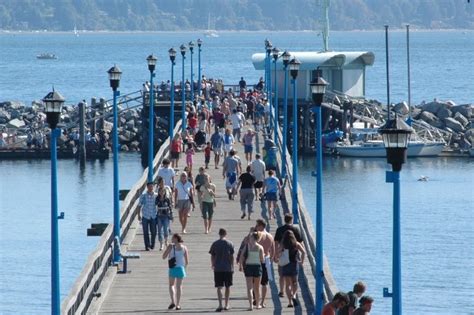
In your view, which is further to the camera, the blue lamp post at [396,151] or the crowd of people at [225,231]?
the crowd of people at [225,231]

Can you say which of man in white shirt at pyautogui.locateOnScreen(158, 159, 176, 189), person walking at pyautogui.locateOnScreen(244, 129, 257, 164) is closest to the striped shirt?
man in white shirt at pyautogui.locateOnScreen(158, 159, 176, 189)

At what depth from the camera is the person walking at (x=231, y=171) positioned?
34.2m

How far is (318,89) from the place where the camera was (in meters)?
25.1

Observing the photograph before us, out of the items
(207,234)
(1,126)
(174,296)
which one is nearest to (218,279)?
(174,296)

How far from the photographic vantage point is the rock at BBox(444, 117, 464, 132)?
81.9m

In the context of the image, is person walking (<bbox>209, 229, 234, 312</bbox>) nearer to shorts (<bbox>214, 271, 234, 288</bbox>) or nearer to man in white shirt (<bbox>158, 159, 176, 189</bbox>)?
shorts (<bbox>214, 271, 234, 288</bbox>)

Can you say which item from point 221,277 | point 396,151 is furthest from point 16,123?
point 396,151

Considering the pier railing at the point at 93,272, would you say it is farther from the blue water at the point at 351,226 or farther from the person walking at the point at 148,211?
the blue water at the point at 351,226

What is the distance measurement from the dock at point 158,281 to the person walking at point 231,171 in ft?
6.59

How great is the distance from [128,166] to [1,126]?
14388mm

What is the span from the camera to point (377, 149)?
7594 centimetres

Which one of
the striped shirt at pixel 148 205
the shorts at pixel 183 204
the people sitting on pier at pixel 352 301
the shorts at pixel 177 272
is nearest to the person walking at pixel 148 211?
the striped shirt at pixel 148 205

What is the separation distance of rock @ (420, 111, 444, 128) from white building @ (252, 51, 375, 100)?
19.7ft

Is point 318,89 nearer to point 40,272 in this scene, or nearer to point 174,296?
point 174,296
